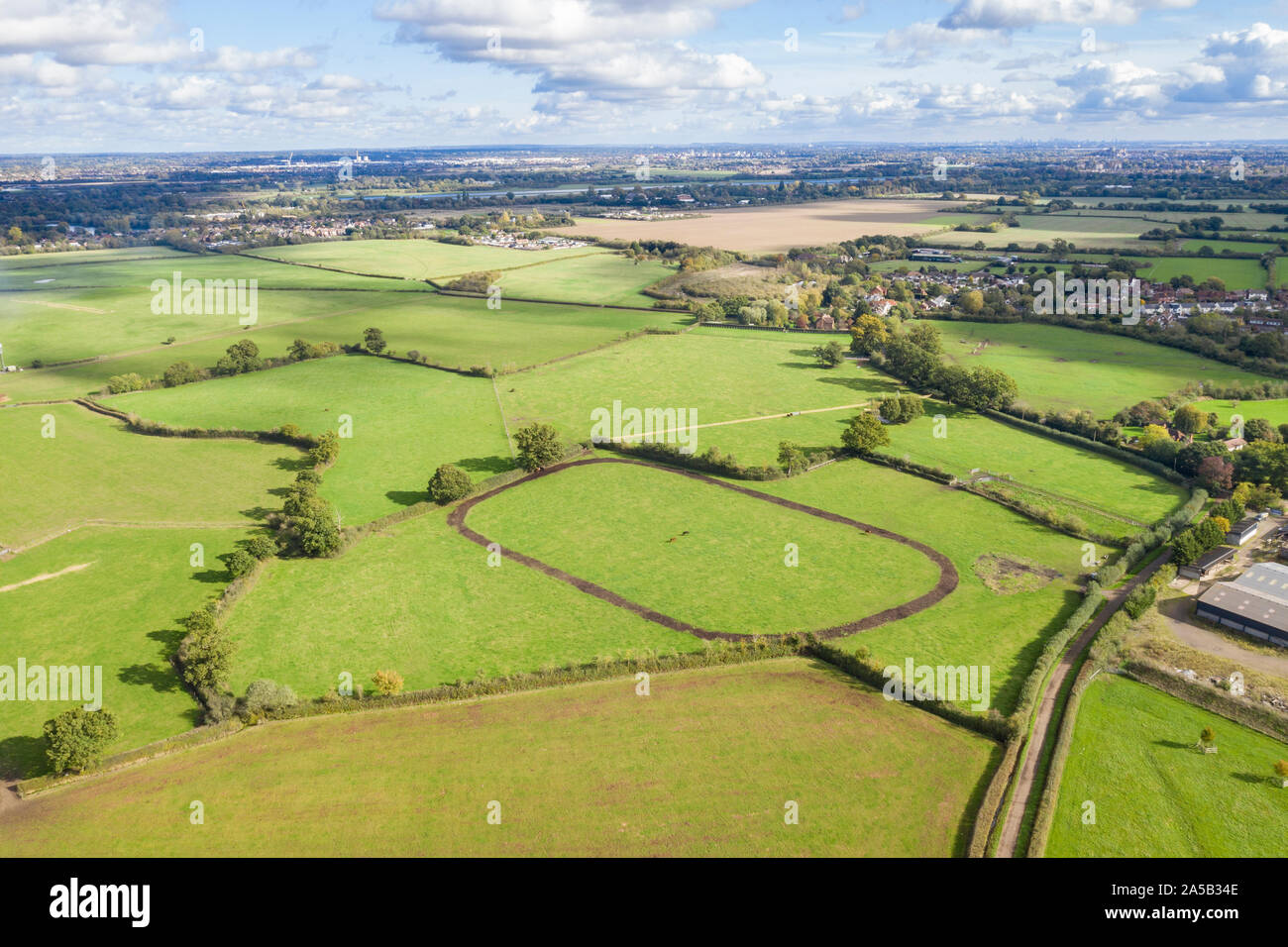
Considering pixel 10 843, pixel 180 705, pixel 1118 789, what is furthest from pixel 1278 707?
pixel 10 843

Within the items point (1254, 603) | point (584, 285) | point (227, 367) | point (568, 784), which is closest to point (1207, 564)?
point (1254, 603)

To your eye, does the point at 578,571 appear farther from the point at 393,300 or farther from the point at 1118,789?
the point at 393,300

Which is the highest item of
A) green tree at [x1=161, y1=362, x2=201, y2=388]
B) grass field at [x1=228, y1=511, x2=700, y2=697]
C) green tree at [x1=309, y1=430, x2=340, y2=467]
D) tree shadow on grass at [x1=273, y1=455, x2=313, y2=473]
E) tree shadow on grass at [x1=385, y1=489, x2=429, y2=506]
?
green tree at [x1=161, y1=362, x2=201, y2=388]

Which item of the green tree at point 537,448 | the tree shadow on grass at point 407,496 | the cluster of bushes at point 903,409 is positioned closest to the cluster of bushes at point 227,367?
the tree shadow on grass at point 407,496

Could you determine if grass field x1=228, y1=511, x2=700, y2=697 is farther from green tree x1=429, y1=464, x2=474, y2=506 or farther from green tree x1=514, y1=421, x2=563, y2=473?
green tree x1=514, y1=421, x2=563, y2=473

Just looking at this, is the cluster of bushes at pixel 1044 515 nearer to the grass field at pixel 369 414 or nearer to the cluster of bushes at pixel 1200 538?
the cluster of bushes at pixel 1200 538

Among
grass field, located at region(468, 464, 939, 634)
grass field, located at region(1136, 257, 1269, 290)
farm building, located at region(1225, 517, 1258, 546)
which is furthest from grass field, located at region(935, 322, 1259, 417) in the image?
grass field, located at region(1136, 257, 1269, 290)

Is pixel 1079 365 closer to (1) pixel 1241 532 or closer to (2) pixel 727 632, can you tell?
(1) pixel 1241 532
